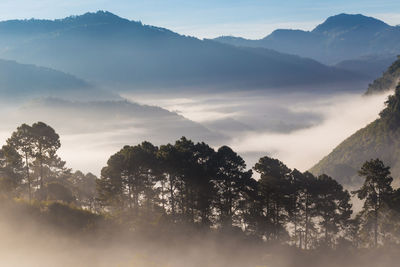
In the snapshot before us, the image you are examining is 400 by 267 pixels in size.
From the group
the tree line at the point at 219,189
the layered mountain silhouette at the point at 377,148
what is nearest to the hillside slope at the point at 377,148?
the layered mountain silhouette at the point at 377,148

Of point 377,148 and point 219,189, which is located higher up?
point 377,148

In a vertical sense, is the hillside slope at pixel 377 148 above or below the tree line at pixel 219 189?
above

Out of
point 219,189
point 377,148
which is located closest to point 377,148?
point 377,148

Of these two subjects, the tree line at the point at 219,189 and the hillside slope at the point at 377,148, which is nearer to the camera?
the tree line at the point at 219,189

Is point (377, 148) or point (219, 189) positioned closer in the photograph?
point (219, 189)

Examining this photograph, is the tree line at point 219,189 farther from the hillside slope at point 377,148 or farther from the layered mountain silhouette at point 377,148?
the hillside slope at point 377,148

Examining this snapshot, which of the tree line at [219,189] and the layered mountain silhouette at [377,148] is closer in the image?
the tree line at [219,189]

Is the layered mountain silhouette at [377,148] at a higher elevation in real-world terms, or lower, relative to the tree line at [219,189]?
higher

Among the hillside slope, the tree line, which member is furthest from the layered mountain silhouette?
the tree line

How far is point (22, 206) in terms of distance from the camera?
165 feet

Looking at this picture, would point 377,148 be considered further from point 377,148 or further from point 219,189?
point 219,189

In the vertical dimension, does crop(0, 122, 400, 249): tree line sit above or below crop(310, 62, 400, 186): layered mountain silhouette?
below

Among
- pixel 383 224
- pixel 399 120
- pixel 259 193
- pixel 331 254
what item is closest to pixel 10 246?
pixel 259 193

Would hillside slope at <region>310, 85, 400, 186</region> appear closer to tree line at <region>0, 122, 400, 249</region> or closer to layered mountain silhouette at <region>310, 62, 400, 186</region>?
layered mountain silhouette at <region>310, 62, 400, 186</region>
